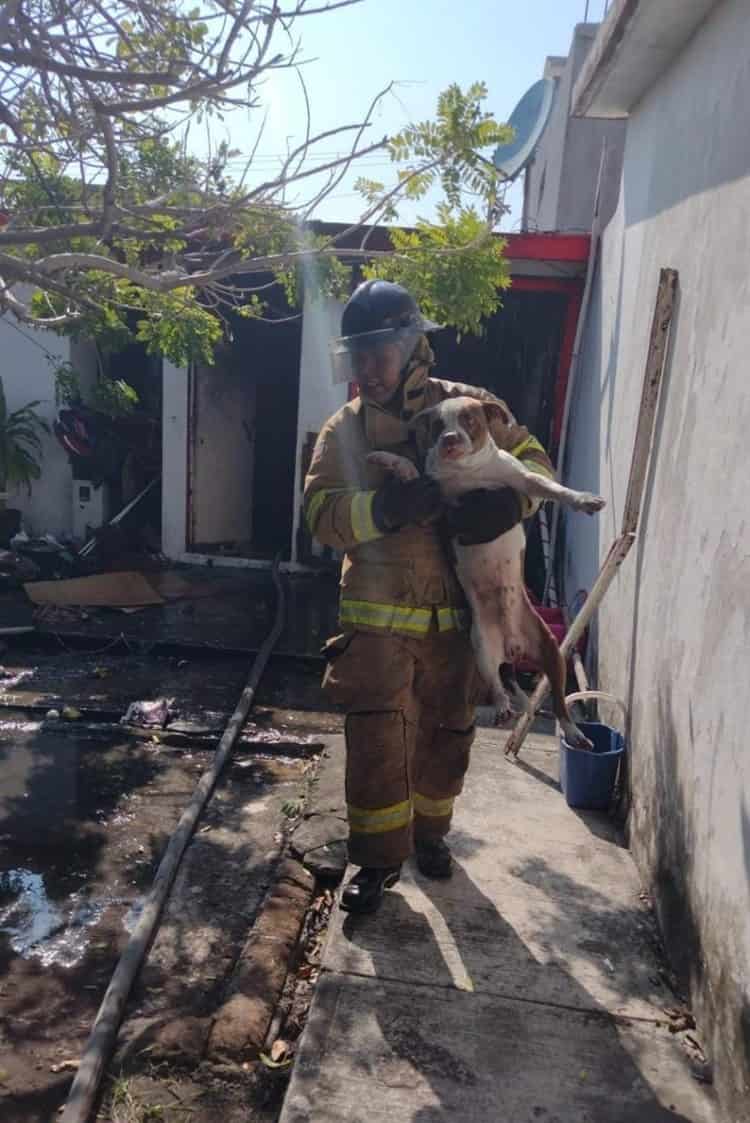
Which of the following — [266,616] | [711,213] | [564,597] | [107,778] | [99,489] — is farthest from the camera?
[99,489]

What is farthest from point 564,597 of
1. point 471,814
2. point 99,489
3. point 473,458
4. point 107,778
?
point 99,489

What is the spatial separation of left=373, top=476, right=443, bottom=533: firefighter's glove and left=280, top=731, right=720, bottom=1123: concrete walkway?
1.41 metres

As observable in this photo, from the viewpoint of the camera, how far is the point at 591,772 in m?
3.78

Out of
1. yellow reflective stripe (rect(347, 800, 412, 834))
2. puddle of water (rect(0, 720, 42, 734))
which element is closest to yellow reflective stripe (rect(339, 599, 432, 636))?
yellow reflective stripe (rect(347, 800, 412, 834))

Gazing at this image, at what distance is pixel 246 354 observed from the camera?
9.95 m

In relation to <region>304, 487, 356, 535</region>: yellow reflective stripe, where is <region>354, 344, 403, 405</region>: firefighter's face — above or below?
above

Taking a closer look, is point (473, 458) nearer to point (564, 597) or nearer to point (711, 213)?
point (711, 213)

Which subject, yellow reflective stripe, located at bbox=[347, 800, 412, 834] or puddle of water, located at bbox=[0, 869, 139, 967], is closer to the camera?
yellow reflective stripe, located at bbox=[347, 800, 412, 834]

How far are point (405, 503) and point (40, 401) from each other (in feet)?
24.3

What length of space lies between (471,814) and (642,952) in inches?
39.7

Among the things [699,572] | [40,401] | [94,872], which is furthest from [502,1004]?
[40,401]

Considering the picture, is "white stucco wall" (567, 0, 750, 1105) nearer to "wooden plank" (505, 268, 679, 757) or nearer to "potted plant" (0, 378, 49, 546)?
"wooden plank" (505, 268, 679, 757)

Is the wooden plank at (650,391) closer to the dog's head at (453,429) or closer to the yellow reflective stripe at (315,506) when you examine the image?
the dog's head at (453,429)

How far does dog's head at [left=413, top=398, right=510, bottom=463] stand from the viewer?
Answer: 2.67m
